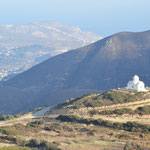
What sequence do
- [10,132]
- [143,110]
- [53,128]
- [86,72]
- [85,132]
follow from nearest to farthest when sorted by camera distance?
[10,132]
[85,132]
[53,128]
[143,110]
[86,72]

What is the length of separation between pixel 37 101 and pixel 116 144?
88706 mm

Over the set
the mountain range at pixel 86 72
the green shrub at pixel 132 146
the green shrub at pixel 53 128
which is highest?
the mountain range at pixel 86 72

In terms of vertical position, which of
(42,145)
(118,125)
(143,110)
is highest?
(143,110)

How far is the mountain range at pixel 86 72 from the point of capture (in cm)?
12319

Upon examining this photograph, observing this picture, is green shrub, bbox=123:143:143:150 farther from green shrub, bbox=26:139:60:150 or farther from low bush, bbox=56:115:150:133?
low bush, bbox=56:115:150:133

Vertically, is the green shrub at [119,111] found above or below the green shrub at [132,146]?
above

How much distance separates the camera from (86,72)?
5640 inches

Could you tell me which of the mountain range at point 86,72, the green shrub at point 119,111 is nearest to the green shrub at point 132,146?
the green shrub at point 119,111

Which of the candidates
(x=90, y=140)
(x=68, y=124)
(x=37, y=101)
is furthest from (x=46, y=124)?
(x=37, y=101)

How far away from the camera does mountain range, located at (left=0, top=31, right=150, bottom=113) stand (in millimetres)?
123188

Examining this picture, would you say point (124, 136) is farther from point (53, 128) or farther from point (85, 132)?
point (53, 128)

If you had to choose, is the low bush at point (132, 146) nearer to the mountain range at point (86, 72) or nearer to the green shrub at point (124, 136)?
the green shrub at point (124, 136)

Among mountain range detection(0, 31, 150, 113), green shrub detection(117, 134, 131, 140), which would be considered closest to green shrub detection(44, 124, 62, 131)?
green shrub detection(117, 134, 131, 140)

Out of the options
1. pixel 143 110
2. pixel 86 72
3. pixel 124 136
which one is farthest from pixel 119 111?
pixel 86 72
